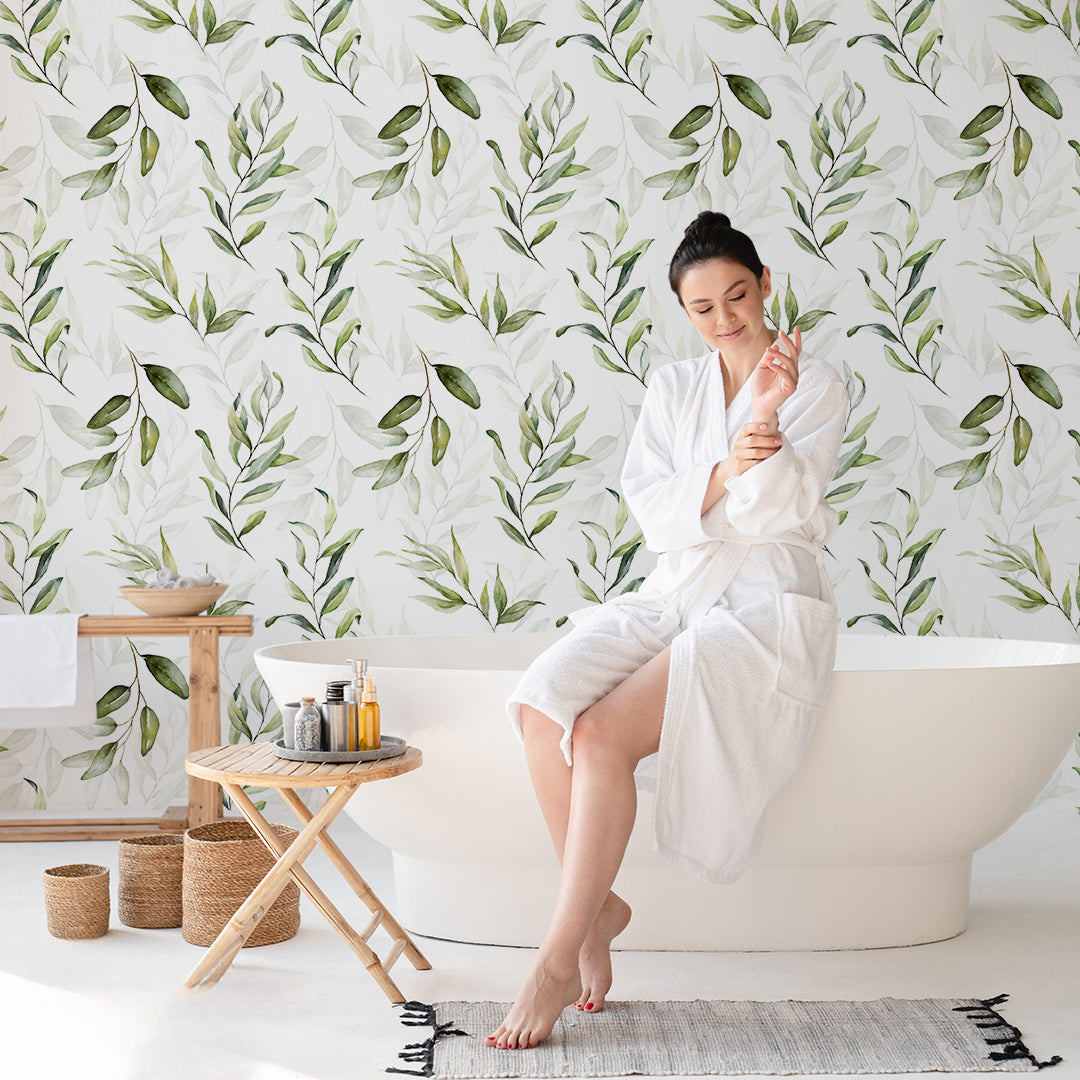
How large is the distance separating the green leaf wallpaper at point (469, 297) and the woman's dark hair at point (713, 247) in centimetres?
137

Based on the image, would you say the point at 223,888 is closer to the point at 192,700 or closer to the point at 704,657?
the point at 192,700

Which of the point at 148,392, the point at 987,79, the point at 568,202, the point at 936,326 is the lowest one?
the point at 148,392

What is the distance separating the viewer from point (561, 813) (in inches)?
85.7

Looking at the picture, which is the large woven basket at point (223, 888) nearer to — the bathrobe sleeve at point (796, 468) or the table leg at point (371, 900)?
the table leg at point (371, 900)

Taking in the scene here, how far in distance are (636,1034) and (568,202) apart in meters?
2.50

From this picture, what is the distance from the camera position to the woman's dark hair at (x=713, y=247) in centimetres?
236

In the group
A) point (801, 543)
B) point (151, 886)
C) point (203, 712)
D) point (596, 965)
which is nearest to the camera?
point (596, 965)

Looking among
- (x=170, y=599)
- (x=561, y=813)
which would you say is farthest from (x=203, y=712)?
(x=561, y=813)

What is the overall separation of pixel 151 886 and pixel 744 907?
1199 mm

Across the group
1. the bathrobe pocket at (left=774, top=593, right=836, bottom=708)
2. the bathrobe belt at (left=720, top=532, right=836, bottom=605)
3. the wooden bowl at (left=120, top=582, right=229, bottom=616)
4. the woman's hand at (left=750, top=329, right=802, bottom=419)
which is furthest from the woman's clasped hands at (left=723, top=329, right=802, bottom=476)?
the wooden bowl at (left=120, top=582, right=229, bottom=616)

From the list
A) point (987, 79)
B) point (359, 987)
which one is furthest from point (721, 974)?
point (987, 79)

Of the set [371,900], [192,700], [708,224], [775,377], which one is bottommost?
[371,900]

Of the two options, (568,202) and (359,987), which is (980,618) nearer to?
(568,202)

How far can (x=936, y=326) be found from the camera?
3.80m
